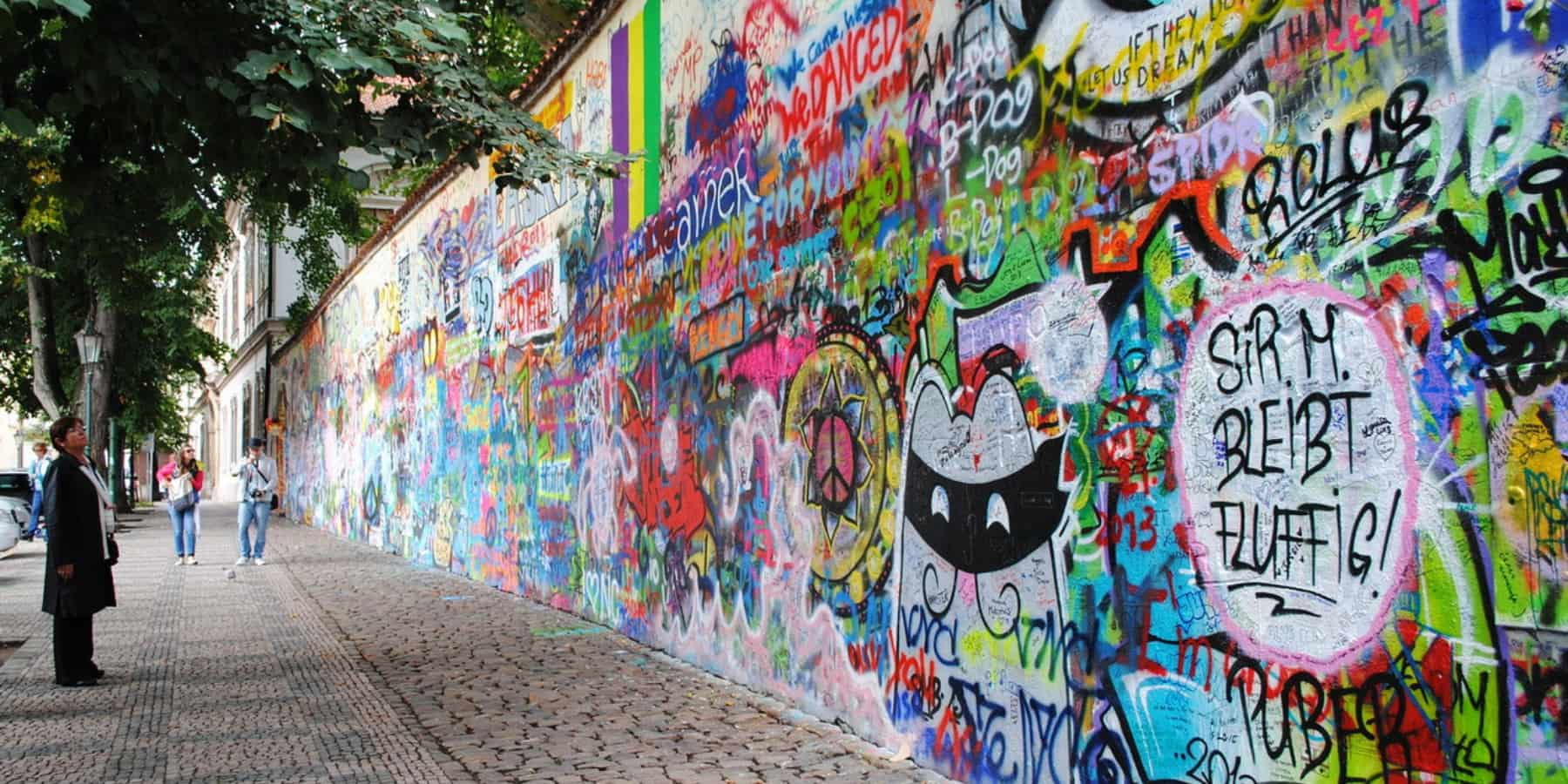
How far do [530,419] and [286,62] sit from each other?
538cm

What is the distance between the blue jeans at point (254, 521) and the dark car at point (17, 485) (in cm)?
1133

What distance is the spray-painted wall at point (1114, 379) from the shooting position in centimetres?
296

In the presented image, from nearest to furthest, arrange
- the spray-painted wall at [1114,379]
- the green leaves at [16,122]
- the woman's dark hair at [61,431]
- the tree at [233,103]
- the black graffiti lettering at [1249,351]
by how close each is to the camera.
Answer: the spray-painted wall at [1114,379]
the black graffiti lettering at [1249,351]
the green leaves at [16,122]
the tree at [233,103]
the woman's dark hair at [61,431]

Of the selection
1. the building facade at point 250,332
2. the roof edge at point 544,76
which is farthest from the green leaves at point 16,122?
the building facade at point 250,332

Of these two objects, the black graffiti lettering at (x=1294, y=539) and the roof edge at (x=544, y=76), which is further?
the roof edge at (x=544, y=76)

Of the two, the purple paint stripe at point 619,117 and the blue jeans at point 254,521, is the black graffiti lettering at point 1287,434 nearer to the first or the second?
the purple paint stripe at point 619,117

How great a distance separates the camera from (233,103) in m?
6.65

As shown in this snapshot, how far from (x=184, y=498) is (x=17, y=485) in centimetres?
1259

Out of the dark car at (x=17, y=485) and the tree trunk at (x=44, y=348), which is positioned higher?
the tree trunk at (x=44, y=348)

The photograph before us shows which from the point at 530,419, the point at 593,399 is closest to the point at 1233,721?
the point at 593,399

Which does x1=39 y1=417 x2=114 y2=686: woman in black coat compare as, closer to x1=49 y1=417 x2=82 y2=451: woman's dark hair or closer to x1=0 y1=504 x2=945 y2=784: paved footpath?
x1=49 y1=417 x2=82 y2=451: woman's dark hair

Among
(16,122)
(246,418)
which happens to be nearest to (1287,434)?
(16,122)

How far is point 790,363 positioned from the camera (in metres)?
6.69

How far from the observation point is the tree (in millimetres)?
6371
